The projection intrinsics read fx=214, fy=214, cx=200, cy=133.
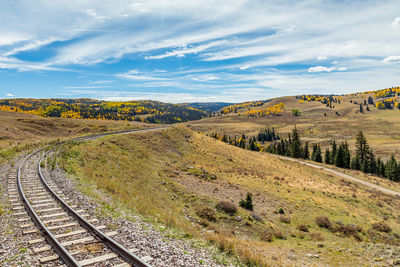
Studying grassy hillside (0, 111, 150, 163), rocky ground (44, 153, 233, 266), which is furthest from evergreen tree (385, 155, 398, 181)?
rocky ground (44, 153, 233, 266)

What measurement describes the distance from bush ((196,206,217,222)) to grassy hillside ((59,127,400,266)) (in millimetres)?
80

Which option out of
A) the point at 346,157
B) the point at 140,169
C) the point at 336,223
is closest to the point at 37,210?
the point at 140,169

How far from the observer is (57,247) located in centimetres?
715

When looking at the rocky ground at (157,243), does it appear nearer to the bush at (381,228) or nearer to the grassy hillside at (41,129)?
the bush at (381,228)

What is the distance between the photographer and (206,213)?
17469 mm

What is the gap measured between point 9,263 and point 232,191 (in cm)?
2181

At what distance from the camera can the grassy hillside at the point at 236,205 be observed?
1251 cm

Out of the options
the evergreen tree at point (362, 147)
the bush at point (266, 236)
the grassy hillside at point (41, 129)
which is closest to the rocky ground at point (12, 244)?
the bush at point (266, 236)

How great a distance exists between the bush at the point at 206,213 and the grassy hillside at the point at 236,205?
0.08 metres

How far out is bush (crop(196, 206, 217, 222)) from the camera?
17.2 m

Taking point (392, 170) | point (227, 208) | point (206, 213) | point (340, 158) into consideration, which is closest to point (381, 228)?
point (227, 208)

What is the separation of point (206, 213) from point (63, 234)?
1133 centimetres

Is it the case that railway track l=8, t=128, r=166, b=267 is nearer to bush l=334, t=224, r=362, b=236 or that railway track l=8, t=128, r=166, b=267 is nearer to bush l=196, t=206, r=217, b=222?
bush l=196, t=206, r=217, b=222

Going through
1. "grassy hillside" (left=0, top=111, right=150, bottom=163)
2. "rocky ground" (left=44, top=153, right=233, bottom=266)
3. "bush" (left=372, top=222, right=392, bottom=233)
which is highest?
"grassy hillside" (left=0, top=111, right=150, bottom=163)
